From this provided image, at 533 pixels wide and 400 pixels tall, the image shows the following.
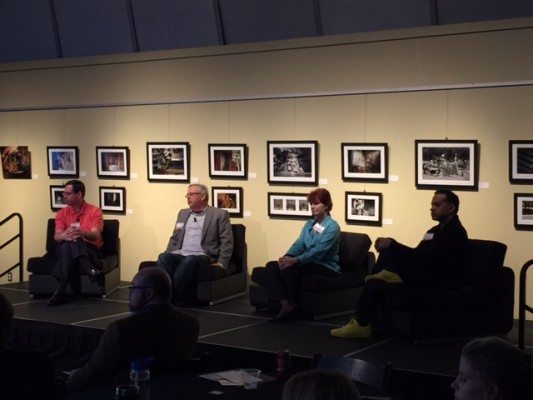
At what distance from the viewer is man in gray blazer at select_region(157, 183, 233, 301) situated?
9344 mm

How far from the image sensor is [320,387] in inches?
105

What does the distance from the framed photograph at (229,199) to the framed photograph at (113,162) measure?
53.2 inches

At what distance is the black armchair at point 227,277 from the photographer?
935cm

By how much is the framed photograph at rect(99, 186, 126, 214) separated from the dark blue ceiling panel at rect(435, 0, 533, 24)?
4.65 meters

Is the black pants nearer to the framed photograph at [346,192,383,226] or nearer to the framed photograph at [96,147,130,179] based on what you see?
the framed photograph at [96,147,130,179]

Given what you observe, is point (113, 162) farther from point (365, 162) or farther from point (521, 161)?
Result: point (521, 161)

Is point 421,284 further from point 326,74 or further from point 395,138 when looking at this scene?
point 326,74

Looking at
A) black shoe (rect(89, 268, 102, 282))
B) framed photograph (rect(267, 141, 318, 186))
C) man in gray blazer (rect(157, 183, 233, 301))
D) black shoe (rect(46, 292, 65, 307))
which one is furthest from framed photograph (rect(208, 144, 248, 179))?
black shoe (rect(46, 292, 65, 307))

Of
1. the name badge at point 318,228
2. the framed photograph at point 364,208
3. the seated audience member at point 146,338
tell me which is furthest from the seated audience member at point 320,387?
the framed photograph at point 364,208

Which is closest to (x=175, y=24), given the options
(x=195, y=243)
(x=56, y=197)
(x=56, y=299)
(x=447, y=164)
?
(x=56, y=197)

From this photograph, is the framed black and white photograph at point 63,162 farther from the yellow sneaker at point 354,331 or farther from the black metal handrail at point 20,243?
the yellow sneaker at point 354,331

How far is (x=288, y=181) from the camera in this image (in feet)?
33.2

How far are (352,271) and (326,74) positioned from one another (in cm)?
228

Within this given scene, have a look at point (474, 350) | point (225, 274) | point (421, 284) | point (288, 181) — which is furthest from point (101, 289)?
point (474, 350)
